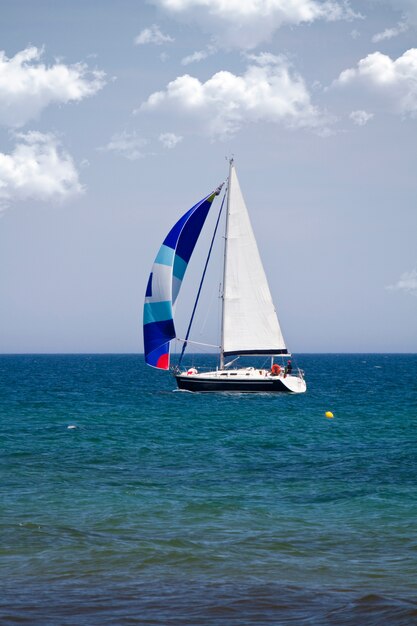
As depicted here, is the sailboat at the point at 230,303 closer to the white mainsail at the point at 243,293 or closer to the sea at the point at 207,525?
the white mainsail at the point at 243,293

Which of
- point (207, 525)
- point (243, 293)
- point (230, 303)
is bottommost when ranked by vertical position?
point (207, 525)

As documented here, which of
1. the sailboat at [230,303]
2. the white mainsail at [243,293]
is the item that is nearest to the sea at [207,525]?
the sailboat at [230,303]

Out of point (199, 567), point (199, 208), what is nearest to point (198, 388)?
point (199, 208)

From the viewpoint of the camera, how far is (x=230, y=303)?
58.1m

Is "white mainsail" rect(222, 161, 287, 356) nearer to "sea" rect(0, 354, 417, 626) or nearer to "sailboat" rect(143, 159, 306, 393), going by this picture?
"sailboat" rect(143, 159, 306, 393)

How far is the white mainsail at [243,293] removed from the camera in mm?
A: 57781

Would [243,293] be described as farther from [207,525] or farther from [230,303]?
[207,525]

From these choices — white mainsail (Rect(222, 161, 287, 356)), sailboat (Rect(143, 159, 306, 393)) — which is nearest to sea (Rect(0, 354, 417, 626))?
sailboat (Rect(143, 159, 306, 393))

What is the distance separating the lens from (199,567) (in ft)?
50.8

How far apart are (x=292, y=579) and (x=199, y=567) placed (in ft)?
6.32

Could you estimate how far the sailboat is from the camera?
186 ft

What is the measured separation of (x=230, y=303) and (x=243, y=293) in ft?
4.05

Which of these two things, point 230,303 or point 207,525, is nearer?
point 207,525

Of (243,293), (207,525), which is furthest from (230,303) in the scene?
(207,525)
